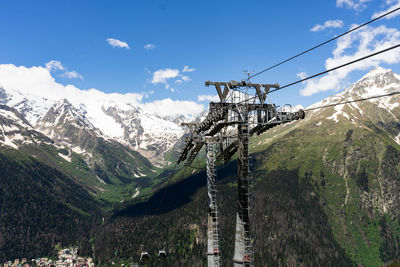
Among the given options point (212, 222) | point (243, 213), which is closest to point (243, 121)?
point (243, 213)

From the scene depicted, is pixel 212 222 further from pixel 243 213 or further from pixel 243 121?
pixel 243 121

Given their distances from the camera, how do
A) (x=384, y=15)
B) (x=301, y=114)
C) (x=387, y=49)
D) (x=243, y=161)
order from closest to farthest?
(x=387, y=49) → (x=384, y=15) → (x=243, y=161) → (x=301, y=114)

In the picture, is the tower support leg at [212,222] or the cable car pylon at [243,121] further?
the tower support leg at [212,222]

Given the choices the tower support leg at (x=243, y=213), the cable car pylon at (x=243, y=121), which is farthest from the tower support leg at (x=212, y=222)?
the tower support leg at (x=243, y=213)

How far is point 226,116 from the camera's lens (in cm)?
2233

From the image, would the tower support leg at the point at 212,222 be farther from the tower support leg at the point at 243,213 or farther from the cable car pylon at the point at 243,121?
the tower support leg at the point at 243,213

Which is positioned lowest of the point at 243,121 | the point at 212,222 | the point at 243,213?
the point at 212,222

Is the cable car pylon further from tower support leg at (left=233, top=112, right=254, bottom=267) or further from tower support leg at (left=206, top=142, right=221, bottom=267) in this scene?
tower support leg at (left=206, top=142, right=221, bottom=267)

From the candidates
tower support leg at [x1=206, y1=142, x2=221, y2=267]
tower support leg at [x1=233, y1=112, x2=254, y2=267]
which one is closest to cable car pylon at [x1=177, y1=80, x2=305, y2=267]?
tower support leg at [x1=233, y1=112, x2=254, y2=267]

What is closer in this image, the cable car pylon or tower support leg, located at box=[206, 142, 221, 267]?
the cable car pylon

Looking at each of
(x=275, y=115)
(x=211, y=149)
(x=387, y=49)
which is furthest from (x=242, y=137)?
(x=211, y=149)

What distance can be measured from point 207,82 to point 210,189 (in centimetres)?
1375

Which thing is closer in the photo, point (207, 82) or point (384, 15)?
point (384, 15)

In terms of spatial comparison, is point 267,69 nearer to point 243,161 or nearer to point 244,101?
point 244,101
